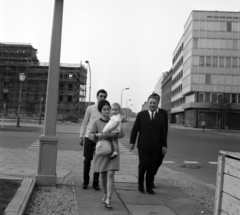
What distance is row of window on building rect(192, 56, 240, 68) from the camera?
179ft

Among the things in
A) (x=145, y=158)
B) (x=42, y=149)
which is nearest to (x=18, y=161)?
(x=42, y=149)

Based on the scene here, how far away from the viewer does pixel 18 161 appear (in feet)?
28.3

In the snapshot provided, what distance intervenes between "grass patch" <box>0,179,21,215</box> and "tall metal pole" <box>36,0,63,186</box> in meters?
0.50

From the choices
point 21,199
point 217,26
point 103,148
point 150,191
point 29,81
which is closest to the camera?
point 21,199

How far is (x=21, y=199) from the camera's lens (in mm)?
3969

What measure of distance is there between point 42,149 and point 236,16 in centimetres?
5715

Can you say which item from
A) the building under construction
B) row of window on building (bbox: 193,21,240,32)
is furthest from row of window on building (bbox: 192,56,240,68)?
the building under construction

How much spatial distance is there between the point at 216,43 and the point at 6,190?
183 feet

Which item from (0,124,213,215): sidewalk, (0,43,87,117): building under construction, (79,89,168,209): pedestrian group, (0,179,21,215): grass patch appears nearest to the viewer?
(0,179,21,215): grass patch

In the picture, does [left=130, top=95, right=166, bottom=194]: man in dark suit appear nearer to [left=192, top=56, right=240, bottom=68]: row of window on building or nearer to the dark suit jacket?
the dark suit jacket

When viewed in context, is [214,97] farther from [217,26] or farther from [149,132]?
[149,132]

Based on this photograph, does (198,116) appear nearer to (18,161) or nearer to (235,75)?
(235,75)

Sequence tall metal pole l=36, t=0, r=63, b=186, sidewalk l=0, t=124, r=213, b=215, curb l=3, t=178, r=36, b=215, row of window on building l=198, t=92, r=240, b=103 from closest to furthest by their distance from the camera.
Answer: curb l=3, t=178, r=36, b=215, sidewalk l=0, t=124, r=213, b=215, tall metal pole l=36, t=0, r=63, b=186, row of window on building l=198, t=92, r=240, b=103

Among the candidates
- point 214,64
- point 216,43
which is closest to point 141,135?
point 214,64
